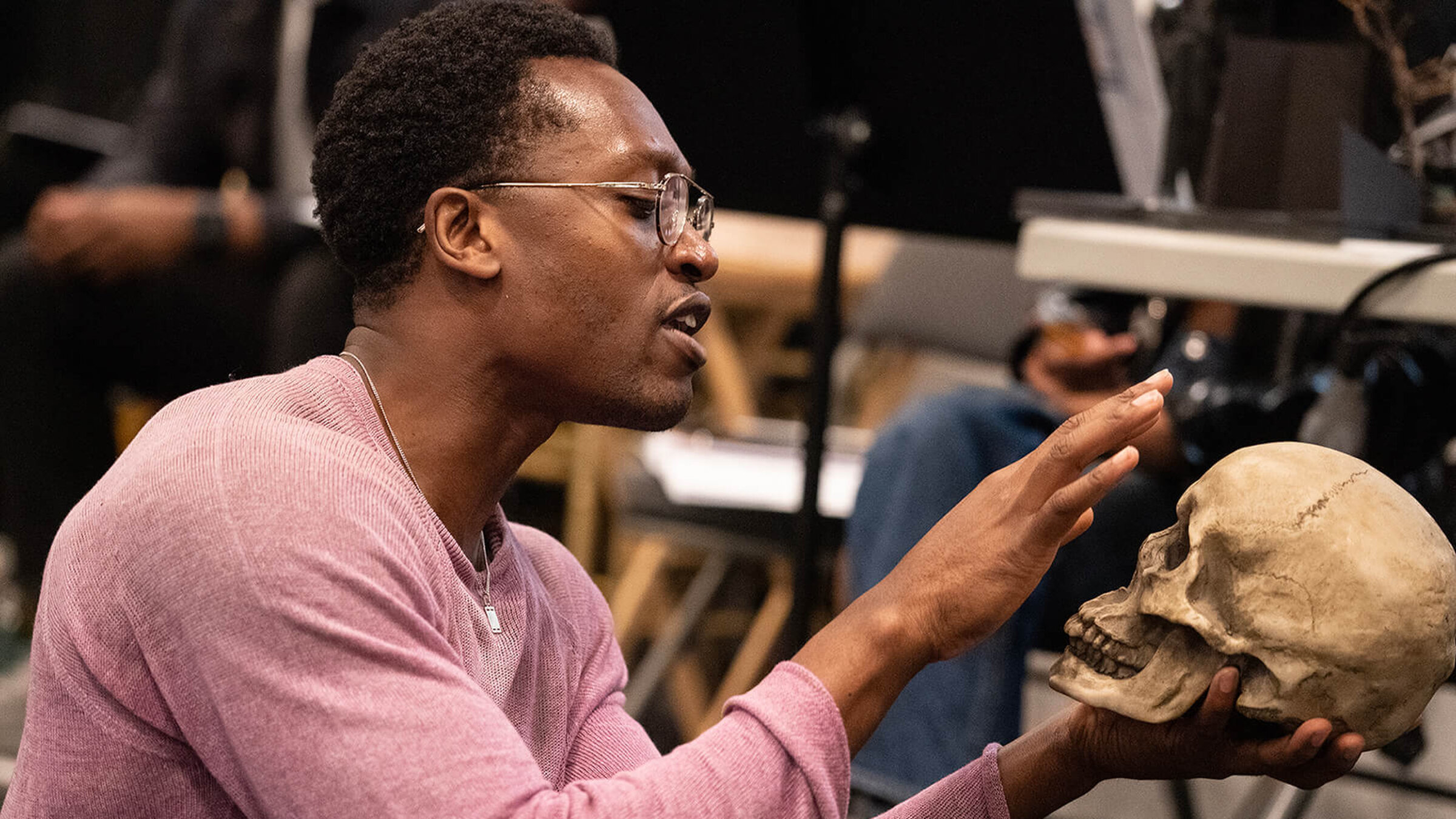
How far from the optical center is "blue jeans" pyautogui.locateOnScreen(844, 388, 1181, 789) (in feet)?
6.35

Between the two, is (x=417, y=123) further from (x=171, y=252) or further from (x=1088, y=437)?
(x=171, y=252)

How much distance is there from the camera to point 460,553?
112cm

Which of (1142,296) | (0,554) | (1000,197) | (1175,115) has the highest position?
(1175,115)

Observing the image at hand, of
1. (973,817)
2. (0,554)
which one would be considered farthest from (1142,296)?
(0,554)

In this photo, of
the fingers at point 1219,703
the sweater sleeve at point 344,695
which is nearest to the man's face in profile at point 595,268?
the sweater sleeve at point 344,695

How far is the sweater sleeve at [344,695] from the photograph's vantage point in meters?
0.89

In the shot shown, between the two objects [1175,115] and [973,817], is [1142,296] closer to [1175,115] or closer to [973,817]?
[1175,115]

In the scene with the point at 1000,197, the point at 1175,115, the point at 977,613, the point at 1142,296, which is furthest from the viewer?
the point at 1142,296

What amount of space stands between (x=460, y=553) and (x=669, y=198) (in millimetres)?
336

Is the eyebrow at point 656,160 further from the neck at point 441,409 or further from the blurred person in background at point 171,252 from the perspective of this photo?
the blurred person in background at point 171,252

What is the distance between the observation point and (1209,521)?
1.07 metres

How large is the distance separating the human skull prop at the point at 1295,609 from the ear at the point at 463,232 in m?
0.56

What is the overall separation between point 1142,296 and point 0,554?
329 centimetres

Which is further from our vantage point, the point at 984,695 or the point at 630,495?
the point at 630,495
